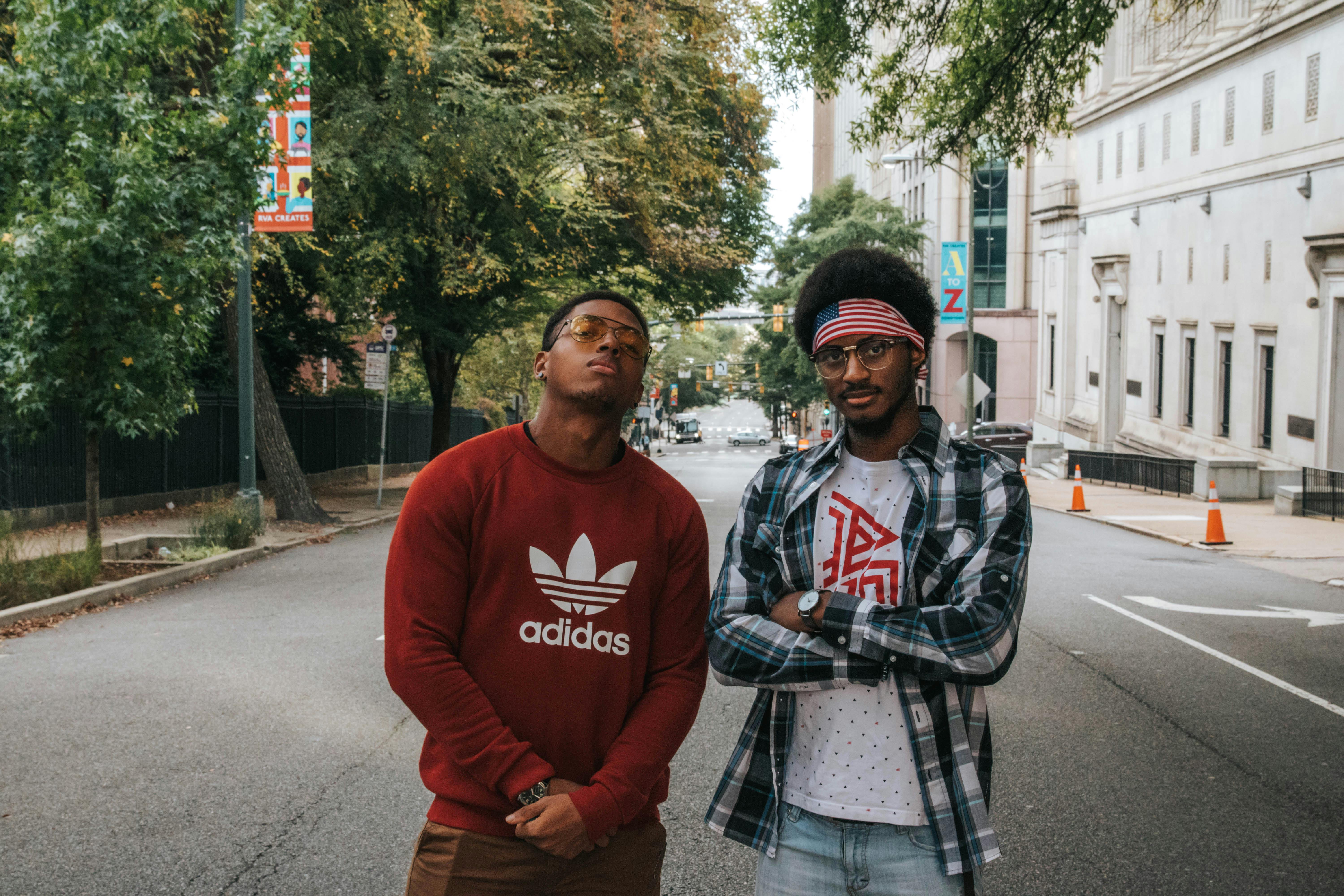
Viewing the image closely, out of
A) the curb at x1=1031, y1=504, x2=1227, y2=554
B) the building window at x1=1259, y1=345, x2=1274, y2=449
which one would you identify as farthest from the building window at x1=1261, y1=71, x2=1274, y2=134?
the curb at x1=1031, y1=504, x2=1227, y2=554

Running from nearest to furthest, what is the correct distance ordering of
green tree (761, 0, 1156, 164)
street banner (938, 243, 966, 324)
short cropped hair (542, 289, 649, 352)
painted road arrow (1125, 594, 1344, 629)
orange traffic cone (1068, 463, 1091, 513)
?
short cropped hair (542, 289, 649, 352) → painted road arrow (1125, 594, 1344, 629) → green tree (761, 0, 1156, 164) → orange traffic cone (1068, 463, 1091, 513) → street banner (938, 243, 966, 324)

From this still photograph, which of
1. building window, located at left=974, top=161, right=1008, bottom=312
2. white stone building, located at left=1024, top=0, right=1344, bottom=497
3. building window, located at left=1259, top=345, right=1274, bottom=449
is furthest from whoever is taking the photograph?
building window, located at left=974, top=161, right=1008, bottom=312

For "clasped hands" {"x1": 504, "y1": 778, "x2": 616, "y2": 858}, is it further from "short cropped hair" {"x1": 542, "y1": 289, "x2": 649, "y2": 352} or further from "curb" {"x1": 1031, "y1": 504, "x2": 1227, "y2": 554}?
"curb" {"x1": 1031, "y1": 504, "x2": 1227, "y2": 554}

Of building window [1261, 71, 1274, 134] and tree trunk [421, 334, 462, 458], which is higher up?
building window [1261, 71, 1274, 134]

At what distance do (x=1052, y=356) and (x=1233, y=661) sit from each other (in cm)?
3941

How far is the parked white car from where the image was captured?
83.5 metres

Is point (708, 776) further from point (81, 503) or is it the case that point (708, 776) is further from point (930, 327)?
point (81, 503)

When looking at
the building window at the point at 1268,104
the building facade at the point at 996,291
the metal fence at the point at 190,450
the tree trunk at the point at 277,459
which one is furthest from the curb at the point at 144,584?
the building facade at the point at 996,291

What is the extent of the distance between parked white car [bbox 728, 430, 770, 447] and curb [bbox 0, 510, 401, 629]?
67.2 metres

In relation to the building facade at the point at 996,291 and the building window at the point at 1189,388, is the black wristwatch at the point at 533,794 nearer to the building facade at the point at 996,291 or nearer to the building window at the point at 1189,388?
the building window at the point at 1189,388

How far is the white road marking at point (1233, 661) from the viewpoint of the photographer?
7.56m

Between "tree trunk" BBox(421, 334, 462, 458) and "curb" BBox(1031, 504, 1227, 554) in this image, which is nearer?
"curb" BBox(1031, 504, 1227, 554)

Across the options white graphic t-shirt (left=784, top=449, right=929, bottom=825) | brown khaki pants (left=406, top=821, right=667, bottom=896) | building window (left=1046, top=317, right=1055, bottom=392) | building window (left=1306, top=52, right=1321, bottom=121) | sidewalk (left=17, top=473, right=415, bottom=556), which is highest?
building window (left=1306, top=52, right=1321, bottom=121)

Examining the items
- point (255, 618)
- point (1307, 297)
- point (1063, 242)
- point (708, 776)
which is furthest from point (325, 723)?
point (1063, 242)
